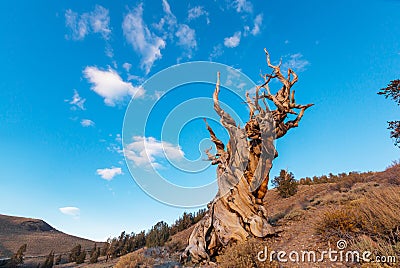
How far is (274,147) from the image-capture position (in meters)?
9.25

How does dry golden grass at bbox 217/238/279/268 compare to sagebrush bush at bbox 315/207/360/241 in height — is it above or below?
below

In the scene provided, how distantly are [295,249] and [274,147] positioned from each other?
4.03 m

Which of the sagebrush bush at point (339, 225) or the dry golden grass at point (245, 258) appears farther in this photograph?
the sagebrush bush at point (339, 225)

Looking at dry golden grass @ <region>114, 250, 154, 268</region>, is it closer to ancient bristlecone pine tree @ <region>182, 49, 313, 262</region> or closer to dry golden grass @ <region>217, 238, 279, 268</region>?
ancient bristlecone pine tree @ <region>182, 49, 313, 262</region>

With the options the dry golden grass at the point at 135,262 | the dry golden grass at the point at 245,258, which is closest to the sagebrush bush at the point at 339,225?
the dry golden grass at the point at 245,258

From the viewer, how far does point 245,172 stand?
931 cm

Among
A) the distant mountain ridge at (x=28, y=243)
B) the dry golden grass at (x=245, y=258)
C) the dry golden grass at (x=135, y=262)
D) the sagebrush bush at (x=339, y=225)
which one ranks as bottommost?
the distant mountain ridge at (x=28, y=243)

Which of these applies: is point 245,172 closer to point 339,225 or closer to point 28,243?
point 339,225

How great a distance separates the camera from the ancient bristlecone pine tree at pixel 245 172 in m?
8.30

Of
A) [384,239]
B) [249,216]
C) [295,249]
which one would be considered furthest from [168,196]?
[384,239]

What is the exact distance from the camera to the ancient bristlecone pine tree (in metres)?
8.30

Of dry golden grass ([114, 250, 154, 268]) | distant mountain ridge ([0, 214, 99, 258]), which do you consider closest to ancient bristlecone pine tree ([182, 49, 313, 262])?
dry golden grass ([114, 250, 154, 268])

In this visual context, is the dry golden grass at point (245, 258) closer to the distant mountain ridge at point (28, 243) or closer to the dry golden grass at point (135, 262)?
the dry golden grass at point (135, 262)

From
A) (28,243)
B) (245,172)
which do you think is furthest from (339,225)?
(28,243)
